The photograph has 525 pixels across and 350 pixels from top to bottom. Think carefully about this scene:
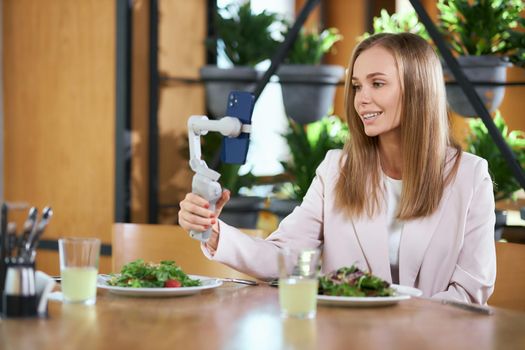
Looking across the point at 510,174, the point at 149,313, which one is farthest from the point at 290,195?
the point at 149,313

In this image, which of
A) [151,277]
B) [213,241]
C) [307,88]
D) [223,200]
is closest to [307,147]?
[307,88]

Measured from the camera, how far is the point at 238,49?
4.50 metres

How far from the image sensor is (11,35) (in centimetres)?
472

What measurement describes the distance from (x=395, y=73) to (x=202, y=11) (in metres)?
2.44

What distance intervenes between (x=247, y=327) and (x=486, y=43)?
235 centimetres

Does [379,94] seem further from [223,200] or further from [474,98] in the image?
[474,98]

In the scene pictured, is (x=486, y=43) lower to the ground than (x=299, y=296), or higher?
higher

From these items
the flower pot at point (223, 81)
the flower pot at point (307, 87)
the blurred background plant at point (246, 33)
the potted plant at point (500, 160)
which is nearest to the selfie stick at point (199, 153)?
the potted plant at point (500, 160)

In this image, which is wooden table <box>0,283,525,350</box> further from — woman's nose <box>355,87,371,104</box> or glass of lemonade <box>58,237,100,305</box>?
woman's nose <box>355,87,371,104</box>

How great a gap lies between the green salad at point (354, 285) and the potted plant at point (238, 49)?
2.52 metres

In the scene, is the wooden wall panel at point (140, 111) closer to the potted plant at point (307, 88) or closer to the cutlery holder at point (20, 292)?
the potted plant at point (307, 88)

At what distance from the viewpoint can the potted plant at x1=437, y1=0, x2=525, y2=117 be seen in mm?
3668

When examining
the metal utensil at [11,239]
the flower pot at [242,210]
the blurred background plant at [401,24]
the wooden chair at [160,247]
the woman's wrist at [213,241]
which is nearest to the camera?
the metal utensil at [11,239]

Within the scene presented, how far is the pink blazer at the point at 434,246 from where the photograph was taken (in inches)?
93.0
